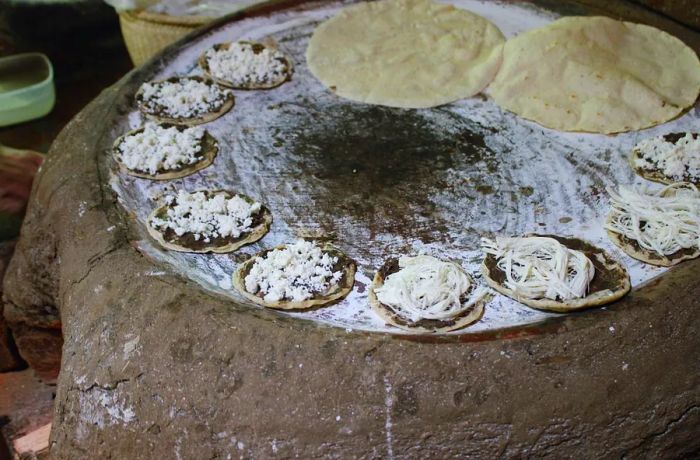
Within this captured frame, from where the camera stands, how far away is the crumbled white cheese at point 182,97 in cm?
363

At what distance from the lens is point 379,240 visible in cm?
287

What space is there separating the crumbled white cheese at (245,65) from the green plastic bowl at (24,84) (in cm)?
220

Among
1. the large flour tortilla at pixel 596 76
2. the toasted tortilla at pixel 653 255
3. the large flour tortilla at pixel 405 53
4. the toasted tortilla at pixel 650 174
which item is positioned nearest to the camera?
the toasted tortilla at pixel 653 255

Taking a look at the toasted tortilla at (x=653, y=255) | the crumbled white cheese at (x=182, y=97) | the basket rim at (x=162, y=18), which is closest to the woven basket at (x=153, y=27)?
the basket rim at (x=162, y=18)

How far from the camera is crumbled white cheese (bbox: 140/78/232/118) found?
363 cm

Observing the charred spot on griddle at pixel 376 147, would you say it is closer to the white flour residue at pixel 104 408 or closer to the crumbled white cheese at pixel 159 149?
the crumbled white cheese at pixel 159 149

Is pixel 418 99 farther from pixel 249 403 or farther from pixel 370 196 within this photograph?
pixel 249 403

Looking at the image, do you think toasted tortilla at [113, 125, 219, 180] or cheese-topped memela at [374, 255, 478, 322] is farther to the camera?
toasted tortilla at [113, 125, 219, 180]

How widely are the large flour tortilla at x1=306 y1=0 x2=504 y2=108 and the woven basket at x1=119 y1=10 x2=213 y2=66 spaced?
125cm

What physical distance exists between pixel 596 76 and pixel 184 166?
2.09m

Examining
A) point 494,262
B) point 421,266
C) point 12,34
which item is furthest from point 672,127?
point 12,34

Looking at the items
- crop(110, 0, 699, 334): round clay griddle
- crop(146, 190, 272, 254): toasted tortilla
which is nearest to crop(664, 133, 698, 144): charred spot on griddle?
crop(110, 0, 699, 334): round clay griddle

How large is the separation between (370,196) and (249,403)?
118 cm

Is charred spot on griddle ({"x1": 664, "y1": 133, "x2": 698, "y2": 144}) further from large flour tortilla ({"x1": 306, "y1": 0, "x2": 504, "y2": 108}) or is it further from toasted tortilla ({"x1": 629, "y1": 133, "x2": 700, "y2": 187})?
large flour tortilla ({"x1": 306, "y1": 0, "x2": 504, "y2": 108})
